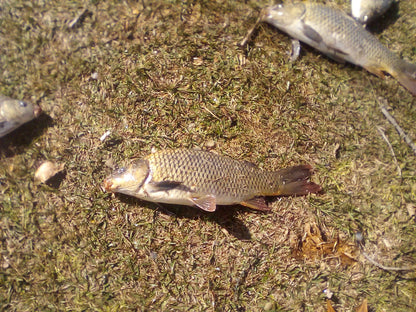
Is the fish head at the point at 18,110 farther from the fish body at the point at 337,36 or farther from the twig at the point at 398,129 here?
the twig at the point at 398,129

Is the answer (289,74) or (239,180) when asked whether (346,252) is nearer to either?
(239,180)

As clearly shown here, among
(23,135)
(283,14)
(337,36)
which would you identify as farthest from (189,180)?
(337,36)

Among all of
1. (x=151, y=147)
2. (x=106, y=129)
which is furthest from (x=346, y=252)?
(x=106, y=129)

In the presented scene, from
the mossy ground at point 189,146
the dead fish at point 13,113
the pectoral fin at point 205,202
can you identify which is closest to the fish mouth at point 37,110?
the dead fish at point 13,113

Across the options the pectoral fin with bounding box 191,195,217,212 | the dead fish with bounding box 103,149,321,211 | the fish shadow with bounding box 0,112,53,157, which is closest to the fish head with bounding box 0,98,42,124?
the fish shadow with bounding box 0,112,53,157

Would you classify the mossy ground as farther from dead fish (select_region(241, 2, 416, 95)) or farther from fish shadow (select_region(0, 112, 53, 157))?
dead fish (select_region(241, 2, 416, 95))
